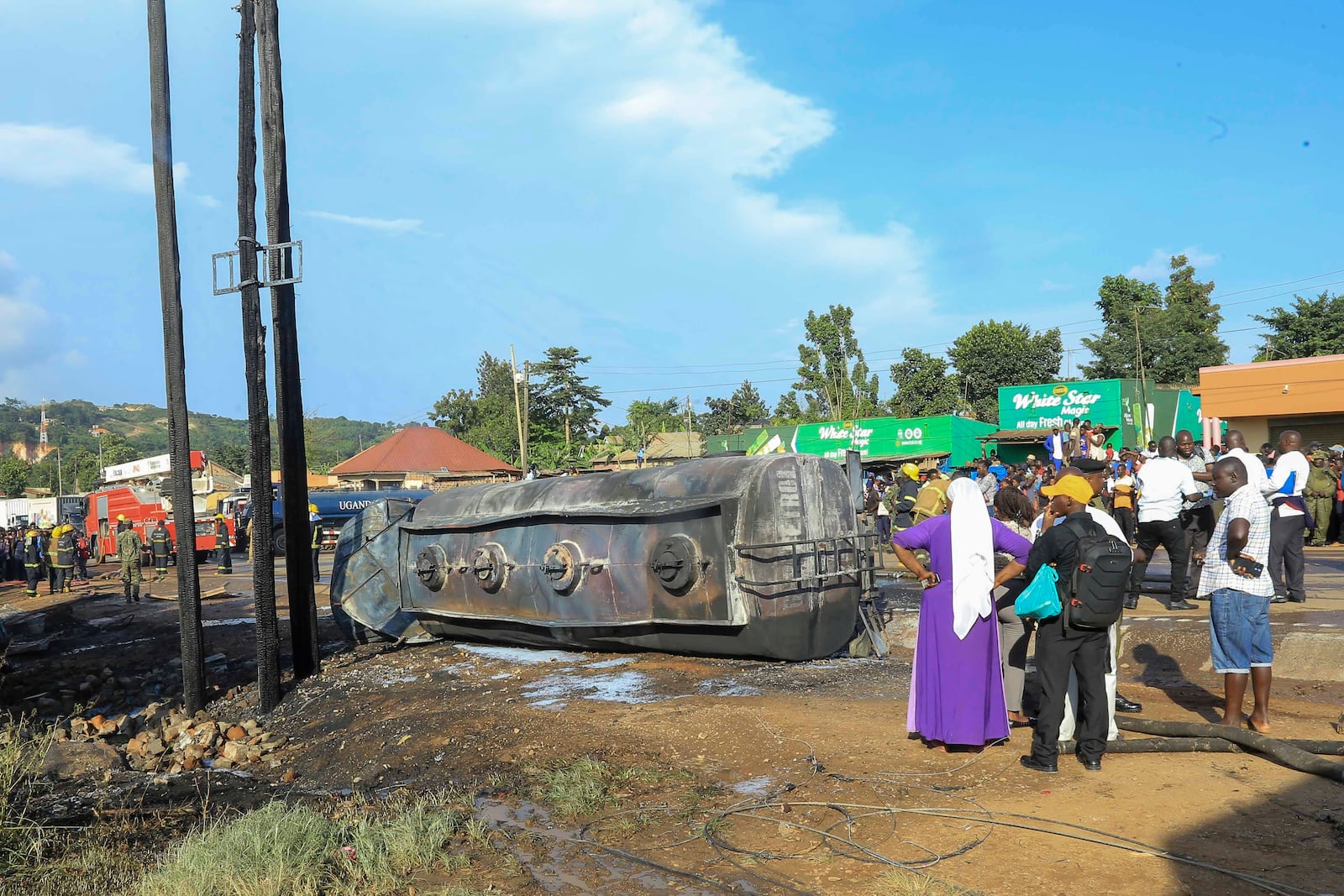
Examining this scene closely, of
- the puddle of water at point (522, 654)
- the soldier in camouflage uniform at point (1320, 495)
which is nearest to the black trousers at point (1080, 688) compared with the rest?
the puddle of water at point (522, 654)

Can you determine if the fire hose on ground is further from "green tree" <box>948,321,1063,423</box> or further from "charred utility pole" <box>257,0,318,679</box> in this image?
"green tree" <box>948,321,1063,423</box>

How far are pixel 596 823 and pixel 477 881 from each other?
0.88m

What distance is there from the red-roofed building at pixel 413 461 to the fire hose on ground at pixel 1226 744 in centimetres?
4457

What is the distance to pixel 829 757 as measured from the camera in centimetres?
658

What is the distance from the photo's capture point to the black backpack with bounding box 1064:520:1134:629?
227 inches

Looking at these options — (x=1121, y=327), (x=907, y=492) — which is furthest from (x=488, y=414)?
(x=907, y=492)

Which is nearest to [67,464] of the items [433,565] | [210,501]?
[210,501]

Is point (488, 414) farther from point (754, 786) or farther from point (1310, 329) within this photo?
point (754, 786)

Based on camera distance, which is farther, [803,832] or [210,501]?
[210,501]

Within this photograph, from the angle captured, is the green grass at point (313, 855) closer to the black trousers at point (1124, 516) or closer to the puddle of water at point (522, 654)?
the puddle of water at point (522, 654)

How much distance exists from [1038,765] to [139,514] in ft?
113

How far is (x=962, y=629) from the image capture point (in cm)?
628

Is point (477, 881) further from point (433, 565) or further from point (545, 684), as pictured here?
point (433, 565)

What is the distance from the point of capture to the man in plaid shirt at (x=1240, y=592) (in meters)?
6.24
